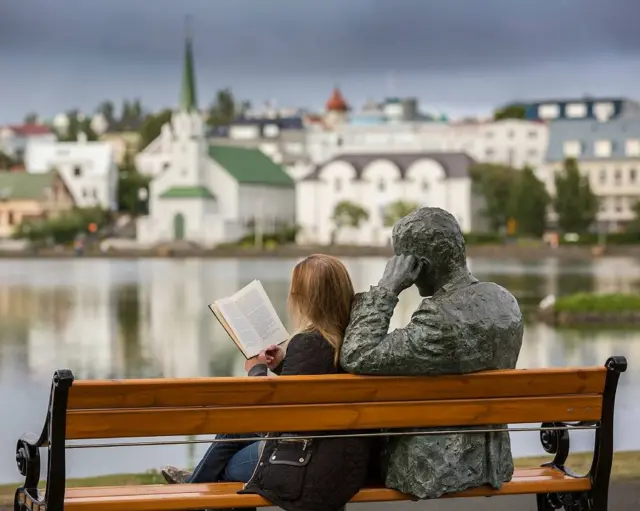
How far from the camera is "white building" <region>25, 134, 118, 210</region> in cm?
11931

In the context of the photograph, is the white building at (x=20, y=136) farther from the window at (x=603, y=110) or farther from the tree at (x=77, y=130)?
the window at (x=603, y=110)

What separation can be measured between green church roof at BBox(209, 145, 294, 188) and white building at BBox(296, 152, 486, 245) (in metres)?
5.60

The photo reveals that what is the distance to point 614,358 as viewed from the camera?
4.56 m

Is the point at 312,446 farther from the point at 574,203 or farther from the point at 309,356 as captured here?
the point at 574,203

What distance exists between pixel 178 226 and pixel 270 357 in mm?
102407

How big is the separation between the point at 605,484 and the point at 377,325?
999 mm

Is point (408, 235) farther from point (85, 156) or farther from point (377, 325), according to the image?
point (85, 156)

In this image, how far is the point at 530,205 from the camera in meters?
87.3

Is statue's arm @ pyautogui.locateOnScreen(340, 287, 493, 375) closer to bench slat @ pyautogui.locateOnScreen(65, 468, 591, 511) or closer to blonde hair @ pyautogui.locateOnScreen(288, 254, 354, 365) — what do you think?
blonde hair @ pyautogui.locateOnScreen(288, 254, 354, 365)

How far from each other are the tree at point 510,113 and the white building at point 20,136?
5064cm

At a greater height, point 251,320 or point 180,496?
point 251,320

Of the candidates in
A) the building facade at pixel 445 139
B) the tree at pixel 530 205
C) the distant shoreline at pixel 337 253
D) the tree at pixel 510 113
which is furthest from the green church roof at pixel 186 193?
the tree at pixel 510 113

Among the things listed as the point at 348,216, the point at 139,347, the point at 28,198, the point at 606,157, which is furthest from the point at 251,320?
the point at 28,198

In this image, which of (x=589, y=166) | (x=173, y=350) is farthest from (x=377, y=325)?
(x=589, y=166)
